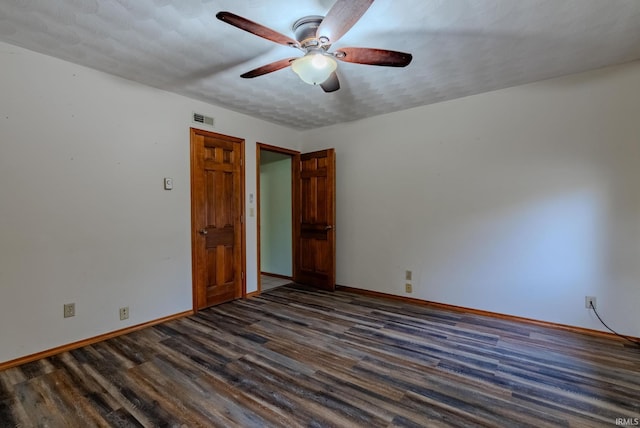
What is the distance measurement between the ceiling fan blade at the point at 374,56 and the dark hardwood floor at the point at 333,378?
2.16 meters

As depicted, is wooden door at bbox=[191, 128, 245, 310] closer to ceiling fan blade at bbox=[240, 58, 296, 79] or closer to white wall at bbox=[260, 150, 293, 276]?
white wall at bbox=[260, 150, 293, 276]

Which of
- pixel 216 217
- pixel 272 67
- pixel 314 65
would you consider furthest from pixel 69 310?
pixel 314 65

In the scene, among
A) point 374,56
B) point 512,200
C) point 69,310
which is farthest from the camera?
point 512,200

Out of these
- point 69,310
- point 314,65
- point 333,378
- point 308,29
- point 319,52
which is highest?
point 308,29

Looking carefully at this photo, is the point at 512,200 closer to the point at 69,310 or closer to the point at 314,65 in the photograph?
the point at 314,65

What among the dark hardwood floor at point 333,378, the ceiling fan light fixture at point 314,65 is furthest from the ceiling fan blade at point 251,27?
the dark hardwood floor at point 333,378

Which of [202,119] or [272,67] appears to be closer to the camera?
[272,67]

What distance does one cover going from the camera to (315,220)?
4.55 m

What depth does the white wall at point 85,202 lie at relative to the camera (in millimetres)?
2334

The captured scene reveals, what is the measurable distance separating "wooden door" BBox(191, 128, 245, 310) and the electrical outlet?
110 cm

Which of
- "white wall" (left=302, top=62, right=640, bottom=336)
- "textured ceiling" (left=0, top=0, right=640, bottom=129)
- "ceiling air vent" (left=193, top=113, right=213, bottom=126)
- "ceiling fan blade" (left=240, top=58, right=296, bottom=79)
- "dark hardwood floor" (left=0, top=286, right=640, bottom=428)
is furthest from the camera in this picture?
"ceiling air vent" (left=193, top=113, right=213, bottom=126)

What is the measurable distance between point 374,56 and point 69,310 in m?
3.16

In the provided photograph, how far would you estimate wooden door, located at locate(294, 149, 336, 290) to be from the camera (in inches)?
171

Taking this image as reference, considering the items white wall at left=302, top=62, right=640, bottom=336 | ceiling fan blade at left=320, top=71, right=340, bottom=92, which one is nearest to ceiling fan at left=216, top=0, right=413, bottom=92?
ceiling fan blade at left=320, top=71, right=340, bottom=92
